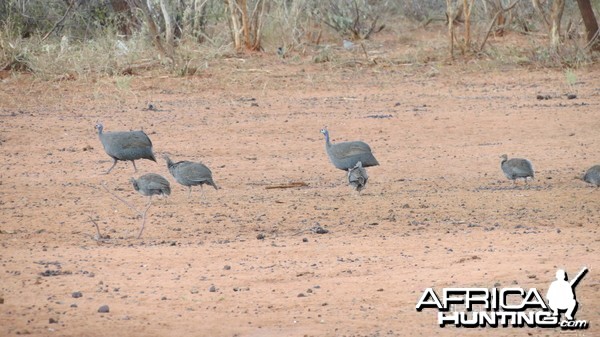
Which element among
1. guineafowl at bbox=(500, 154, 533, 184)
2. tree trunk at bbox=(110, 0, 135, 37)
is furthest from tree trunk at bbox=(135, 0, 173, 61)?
guineafowl at bbox=(500, 154, 533, 184)

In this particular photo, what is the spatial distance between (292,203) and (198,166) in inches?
38.7

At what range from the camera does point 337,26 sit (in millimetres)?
23078

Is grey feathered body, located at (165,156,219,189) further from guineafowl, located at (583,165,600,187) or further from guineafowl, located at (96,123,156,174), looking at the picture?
guineafowl, located at (583,165,600,187)

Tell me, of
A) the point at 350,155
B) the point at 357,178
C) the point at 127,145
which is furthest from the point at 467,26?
the point at 357,178

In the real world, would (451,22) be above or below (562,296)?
above

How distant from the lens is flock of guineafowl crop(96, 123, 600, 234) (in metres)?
10.6

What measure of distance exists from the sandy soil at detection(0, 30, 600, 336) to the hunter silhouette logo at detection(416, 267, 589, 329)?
0.10 m

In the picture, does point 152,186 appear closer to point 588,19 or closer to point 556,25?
point 556,25

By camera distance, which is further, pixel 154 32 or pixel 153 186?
pixel 154 32

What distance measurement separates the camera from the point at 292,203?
1077 cm

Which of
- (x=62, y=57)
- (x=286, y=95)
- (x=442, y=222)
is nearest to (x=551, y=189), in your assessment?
(x=442, y=222)

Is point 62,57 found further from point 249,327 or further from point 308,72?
point 249,327

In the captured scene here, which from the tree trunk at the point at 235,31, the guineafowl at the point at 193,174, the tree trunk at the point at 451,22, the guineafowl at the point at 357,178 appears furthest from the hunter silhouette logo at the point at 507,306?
the tree trunk at the point at 235,31

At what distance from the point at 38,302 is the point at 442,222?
13.0ft
